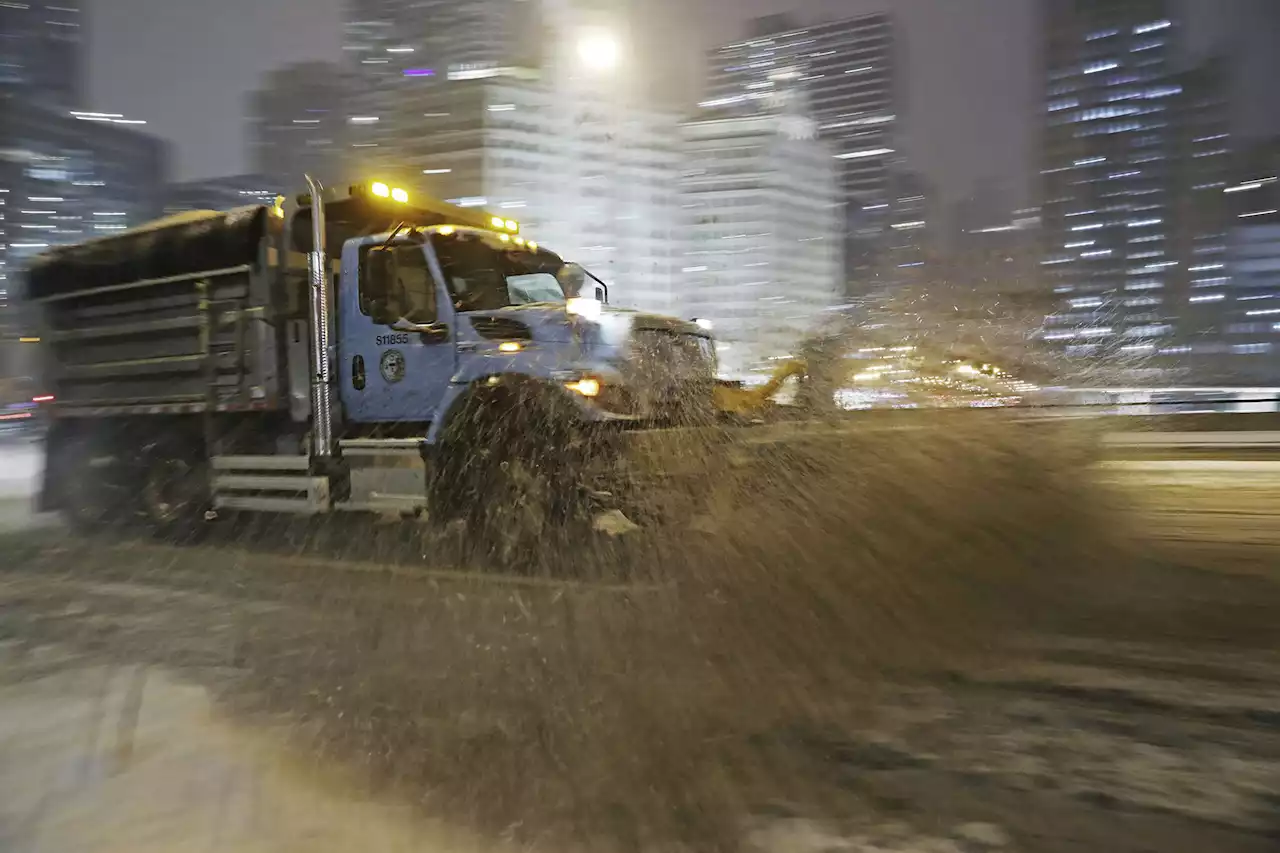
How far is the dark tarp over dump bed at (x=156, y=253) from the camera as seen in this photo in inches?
341

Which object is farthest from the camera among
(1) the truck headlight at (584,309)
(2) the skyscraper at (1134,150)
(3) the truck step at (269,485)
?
(2) the skyscraper at (1134,150)

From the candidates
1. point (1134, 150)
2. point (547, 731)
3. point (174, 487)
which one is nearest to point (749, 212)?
point (1134, 150)

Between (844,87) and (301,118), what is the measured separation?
2752 centimetres

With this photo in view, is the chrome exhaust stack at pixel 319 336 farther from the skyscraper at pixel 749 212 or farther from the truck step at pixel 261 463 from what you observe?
the skyscraper at pixel 749 212

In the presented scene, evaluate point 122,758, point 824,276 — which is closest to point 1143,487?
point 122,758

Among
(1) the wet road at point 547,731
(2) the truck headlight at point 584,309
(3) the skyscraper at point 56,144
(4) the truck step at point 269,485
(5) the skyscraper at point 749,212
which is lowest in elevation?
(1) the wet road at point 547,731

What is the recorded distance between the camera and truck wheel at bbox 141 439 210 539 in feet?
31.7

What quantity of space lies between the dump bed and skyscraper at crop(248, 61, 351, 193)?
3318 centimetres

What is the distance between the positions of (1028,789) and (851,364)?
5.78m

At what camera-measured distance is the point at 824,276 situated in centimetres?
2278

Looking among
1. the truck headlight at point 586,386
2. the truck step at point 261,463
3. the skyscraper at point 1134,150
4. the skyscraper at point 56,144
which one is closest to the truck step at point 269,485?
the truck step at point 261,463

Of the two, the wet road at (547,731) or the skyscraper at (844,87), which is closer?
the wet road at (547,731)

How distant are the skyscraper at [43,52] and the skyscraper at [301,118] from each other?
9601 millimetres

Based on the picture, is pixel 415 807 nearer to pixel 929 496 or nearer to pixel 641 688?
pixel 641 688
